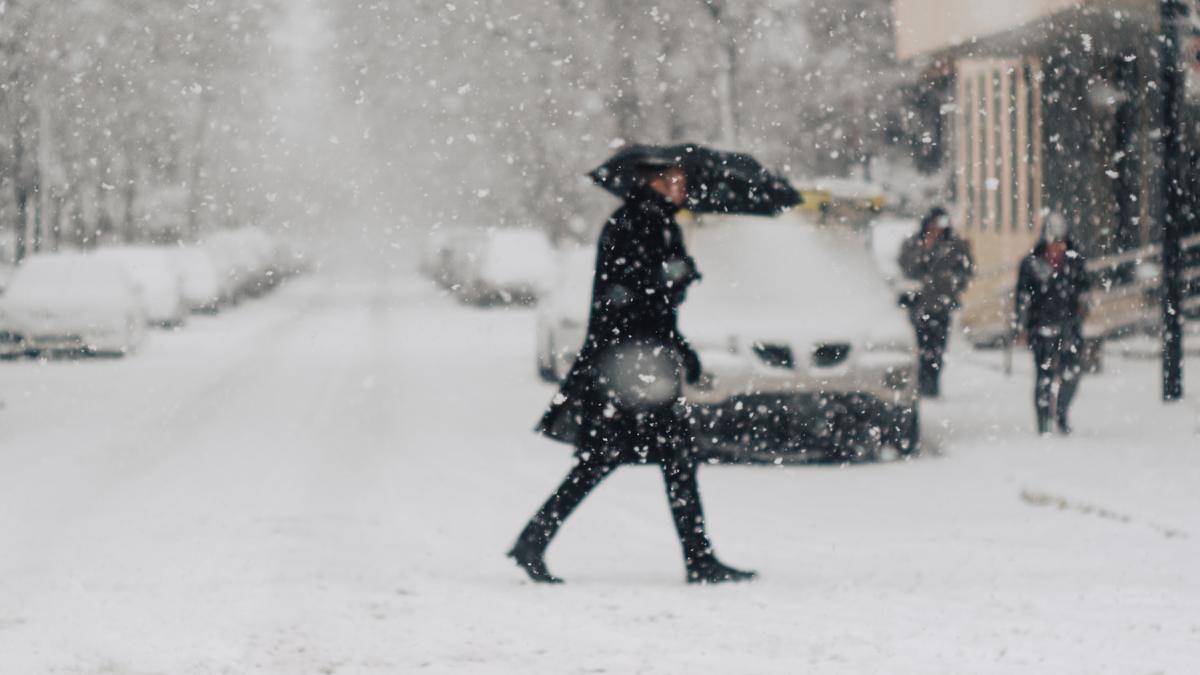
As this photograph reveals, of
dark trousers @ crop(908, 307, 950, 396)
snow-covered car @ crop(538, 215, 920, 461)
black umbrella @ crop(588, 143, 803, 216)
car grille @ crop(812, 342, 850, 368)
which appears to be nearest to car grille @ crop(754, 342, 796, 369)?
snow-covered car @ crop(538, 215, 920, 461)

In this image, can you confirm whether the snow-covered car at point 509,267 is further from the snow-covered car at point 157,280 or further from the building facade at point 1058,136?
the building facade at point 1058,136

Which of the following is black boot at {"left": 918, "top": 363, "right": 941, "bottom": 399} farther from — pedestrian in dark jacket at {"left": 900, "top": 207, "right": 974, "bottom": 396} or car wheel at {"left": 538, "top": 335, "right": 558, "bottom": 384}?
car wheel at {"left": 538, "top": 335, "right": 558, "bottom": 384}

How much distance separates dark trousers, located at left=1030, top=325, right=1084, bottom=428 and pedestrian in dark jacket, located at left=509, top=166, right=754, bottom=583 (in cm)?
763

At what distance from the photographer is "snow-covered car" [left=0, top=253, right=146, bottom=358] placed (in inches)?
1083

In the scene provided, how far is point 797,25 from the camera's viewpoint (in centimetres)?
5462

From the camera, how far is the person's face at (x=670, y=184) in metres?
8.14

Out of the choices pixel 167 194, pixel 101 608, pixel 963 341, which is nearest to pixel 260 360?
pixel 963 341

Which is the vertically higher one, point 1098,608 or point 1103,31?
point 1103,31

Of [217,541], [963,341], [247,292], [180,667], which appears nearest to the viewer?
[180,667]

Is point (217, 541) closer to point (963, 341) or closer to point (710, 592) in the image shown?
point (710, 592)

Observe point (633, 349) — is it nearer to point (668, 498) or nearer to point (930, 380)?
point (668, 498)

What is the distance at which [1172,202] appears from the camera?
1723cm

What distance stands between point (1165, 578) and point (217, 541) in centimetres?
446

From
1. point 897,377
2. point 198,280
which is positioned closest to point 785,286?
point 897,377
